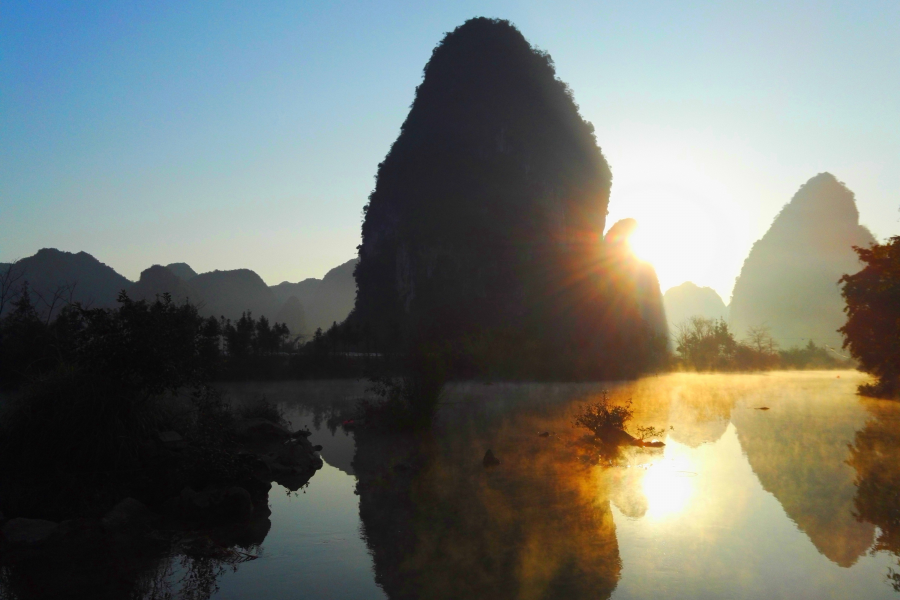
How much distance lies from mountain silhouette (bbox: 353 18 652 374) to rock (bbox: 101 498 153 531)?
158 ft

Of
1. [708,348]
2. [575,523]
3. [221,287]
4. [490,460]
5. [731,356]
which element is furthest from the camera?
[221,287]

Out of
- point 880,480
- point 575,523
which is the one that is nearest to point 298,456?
point 575,523

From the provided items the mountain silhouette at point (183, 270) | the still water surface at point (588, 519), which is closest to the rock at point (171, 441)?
the still water surface at point (588, 519)

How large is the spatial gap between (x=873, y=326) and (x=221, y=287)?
14237cm

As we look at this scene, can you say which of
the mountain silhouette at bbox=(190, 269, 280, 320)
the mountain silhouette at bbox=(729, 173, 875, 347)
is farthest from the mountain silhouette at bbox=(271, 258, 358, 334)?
the mountain silhouette at bbox=(729, 173, 875, 347)

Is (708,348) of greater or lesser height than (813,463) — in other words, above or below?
above

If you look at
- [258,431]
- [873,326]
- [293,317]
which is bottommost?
[258,431]

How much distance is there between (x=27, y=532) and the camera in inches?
256

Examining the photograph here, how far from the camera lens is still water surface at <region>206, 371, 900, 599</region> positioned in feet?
17.6

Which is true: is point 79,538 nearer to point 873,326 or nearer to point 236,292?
point 873,326

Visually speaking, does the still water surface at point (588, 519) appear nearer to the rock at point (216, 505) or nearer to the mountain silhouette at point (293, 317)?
the rock at point (216, 505)

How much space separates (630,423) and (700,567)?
959 cm

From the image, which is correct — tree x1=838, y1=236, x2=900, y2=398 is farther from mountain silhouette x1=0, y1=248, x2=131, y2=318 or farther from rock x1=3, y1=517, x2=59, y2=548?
mountain silhouette x1=0, y1=248, x2=131, y2=318

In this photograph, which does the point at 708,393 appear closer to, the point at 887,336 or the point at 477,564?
the point at 887,336
